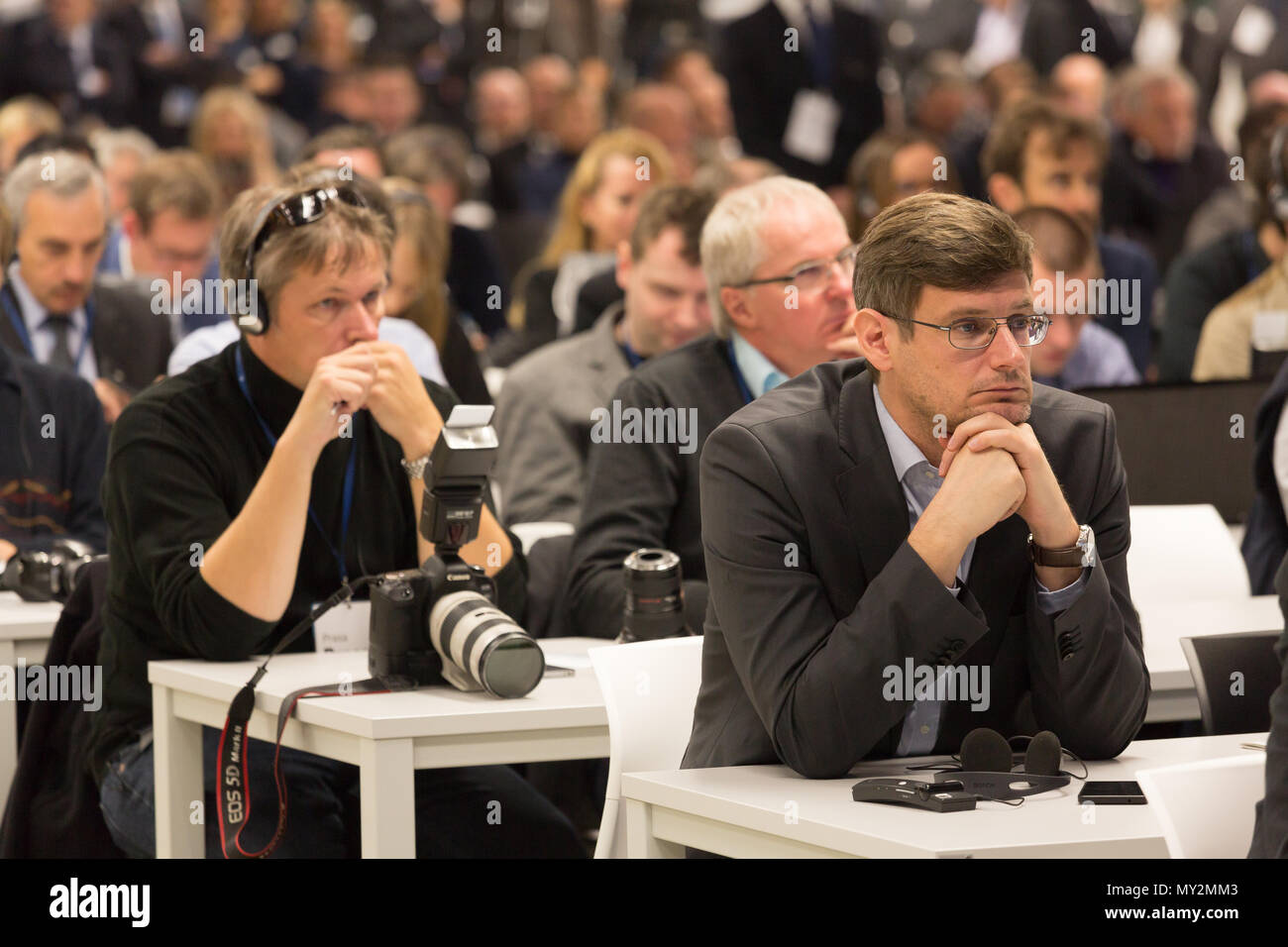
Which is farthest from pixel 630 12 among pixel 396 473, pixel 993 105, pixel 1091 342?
pixel 396 473

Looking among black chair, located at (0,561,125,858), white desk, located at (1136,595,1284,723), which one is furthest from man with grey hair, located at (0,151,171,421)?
white desk, located at (1136,595,1284,723)

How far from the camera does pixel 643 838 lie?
7.57 ft

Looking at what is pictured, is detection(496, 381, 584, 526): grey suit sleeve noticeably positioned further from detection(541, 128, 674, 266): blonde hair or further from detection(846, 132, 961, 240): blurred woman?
detection(846, 132, 961, 240): blurred woman

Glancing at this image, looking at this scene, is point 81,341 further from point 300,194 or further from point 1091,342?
point 1091,342

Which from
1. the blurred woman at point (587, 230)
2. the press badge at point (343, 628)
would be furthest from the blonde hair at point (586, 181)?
the press badge at point (343, 628)

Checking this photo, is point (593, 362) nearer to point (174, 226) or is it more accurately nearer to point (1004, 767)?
point (174, 226)

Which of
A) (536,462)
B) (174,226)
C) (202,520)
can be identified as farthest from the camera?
(174,226)

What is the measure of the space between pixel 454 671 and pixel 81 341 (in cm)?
294

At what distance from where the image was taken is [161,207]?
6.61 meters

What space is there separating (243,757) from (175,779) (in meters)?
0.29

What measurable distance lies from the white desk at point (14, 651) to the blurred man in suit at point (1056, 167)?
4.21 metres

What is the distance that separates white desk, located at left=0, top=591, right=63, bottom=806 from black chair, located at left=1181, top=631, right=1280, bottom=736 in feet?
6.98

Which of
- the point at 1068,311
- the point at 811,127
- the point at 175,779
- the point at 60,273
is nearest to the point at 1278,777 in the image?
the point at 175,779

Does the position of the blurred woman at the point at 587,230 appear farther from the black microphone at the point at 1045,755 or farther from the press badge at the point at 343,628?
the black microphone at the point at 1045,755
